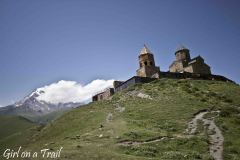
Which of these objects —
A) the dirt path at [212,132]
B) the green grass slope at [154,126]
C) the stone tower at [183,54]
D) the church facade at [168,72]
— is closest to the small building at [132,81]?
the church facade at [168,72]

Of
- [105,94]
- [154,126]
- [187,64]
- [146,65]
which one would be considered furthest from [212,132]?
[187,64]

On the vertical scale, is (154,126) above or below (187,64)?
below

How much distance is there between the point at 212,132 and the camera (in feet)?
103

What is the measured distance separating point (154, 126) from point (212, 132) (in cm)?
763

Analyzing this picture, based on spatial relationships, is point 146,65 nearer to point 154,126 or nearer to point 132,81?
point 132,81

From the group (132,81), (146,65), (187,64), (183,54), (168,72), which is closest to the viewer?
(132,81)

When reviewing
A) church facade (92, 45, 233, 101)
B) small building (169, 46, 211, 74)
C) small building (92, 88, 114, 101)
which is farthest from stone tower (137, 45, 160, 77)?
small building (92, 88, 114, 101)

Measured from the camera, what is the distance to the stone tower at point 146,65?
7203cm

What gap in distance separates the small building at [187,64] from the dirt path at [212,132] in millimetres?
36312

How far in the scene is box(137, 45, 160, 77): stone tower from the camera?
2836 inches

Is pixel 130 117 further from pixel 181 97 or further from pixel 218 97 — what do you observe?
pixel 218 97

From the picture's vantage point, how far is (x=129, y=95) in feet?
193

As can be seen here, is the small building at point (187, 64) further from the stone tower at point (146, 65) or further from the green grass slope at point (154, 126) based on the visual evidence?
the green grass slope at point (154, 126)

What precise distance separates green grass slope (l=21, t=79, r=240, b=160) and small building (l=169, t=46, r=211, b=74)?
36.9 feet
